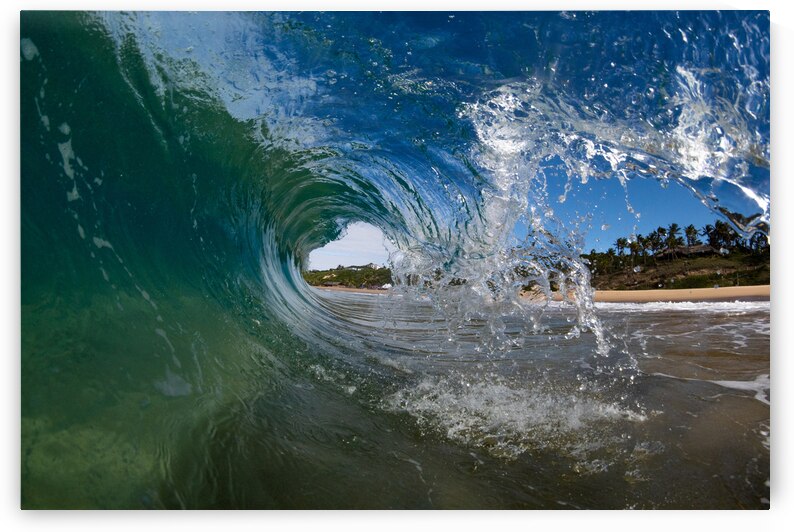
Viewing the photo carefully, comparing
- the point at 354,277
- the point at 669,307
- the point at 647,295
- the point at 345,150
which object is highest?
the point at 345,150

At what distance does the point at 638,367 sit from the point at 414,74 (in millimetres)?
2830

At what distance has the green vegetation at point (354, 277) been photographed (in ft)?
15.7

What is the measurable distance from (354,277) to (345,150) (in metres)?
1.37

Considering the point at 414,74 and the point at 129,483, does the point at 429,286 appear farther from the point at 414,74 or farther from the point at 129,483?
the point at 129,483

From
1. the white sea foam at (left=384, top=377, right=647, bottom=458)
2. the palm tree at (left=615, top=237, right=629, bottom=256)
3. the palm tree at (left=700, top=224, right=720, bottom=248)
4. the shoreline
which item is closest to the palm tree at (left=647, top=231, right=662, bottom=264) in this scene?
the palm tree at (left=615, top=237, right=629, bottom=256)

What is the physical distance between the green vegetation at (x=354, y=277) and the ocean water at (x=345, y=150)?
3.57 feet

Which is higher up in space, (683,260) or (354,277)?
(683,260)

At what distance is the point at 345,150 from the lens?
3.95m

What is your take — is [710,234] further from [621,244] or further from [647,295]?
[647,295]

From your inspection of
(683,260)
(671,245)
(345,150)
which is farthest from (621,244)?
(345,150)

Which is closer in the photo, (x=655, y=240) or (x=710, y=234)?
(x=710, y=234)

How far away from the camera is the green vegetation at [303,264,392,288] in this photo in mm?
4781

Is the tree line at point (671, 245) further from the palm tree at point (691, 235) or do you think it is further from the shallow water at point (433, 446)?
the shallow water at point (433, 446)

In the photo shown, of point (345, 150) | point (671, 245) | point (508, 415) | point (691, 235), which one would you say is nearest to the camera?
point (508, 415)
